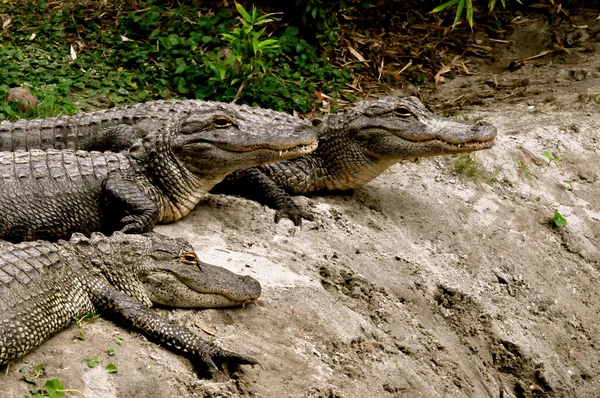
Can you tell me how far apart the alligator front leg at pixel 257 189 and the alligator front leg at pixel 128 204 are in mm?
862

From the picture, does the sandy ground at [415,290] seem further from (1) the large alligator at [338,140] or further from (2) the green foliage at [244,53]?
(2) the green foliage at [244,53]

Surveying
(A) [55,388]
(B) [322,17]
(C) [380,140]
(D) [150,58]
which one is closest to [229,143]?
(C) [380,140]

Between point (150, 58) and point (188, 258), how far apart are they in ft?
13.5

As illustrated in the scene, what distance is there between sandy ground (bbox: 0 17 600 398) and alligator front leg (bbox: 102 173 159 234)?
0.21m

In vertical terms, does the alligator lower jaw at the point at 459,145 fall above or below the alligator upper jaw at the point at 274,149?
below

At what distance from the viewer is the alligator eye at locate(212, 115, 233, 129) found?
5.74m

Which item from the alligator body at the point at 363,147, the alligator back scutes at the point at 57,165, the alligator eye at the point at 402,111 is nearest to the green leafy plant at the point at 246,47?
the alligator body at the point at 363,147

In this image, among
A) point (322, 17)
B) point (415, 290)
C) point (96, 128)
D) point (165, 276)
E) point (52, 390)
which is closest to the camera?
point (52, 390)

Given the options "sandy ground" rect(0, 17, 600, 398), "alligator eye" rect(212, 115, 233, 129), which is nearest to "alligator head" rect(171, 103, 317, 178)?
"alligator eye" rect(212, 115, 233, 129)

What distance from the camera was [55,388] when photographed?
11.8 ft

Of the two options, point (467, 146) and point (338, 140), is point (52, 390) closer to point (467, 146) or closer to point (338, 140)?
point (338, 140)

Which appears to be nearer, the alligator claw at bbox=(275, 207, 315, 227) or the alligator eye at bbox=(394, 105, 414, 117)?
the alligator claw at bbox=(275, 207, 315, 227)

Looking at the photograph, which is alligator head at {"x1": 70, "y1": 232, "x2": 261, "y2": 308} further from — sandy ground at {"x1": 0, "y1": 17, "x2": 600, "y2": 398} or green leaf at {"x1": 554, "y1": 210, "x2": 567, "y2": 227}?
green leaf at {"x1": 554, "y1": 210, "x2": 567, "y2": 227}

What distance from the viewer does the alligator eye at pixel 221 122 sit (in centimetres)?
574
